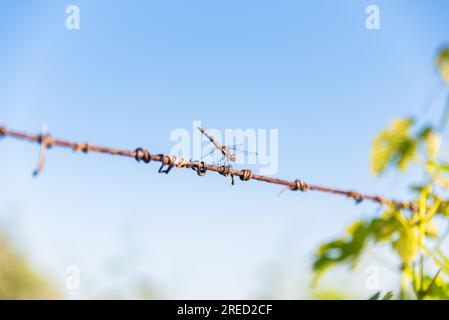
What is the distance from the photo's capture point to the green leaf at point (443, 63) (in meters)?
2.44

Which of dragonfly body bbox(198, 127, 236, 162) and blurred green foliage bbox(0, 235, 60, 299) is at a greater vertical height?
dragonfly body bbox(198, 127, 236, 162)

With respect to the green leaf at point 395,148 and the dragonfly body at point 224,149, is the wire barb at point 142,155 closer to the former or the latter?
the dragonfly body at point 224,149

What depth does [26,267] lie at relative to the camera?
1781cm

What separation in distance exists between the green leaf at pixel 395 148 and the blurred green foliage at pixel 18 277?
15.8 meters

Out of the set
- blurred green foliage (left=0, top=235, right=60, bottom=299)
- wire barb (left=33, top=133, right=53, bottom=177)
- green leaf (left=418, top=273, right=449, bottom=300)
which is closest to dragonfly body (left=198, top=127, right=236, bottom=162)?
wire barb (left=33, top=133, right=53, bottom=177)

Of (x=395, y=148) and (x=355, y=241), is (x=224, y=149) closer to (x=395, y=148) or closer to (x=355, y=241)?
(x=355, y=241)

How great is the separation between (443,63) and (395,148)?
0.63 meters

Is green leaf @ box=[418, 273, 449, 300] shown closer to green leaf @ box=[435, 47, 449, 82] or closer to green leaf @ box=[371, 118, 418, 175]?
green leaf @ box=[371, 118, 418, 175]

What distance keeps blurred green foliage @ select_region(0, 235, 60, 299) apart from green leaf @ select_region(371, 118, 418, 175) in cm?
1576

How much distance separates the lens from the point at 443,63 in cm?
252

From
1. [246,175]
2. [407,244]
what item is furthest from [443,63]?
[246,175]

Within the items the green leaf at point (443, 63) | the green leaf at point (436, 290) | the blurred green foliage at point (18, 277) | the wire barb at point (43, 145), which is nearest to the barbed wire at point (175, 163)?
the wire barb at point (43, 145)

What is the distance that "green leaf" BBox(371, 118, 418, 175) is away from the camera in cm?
259
